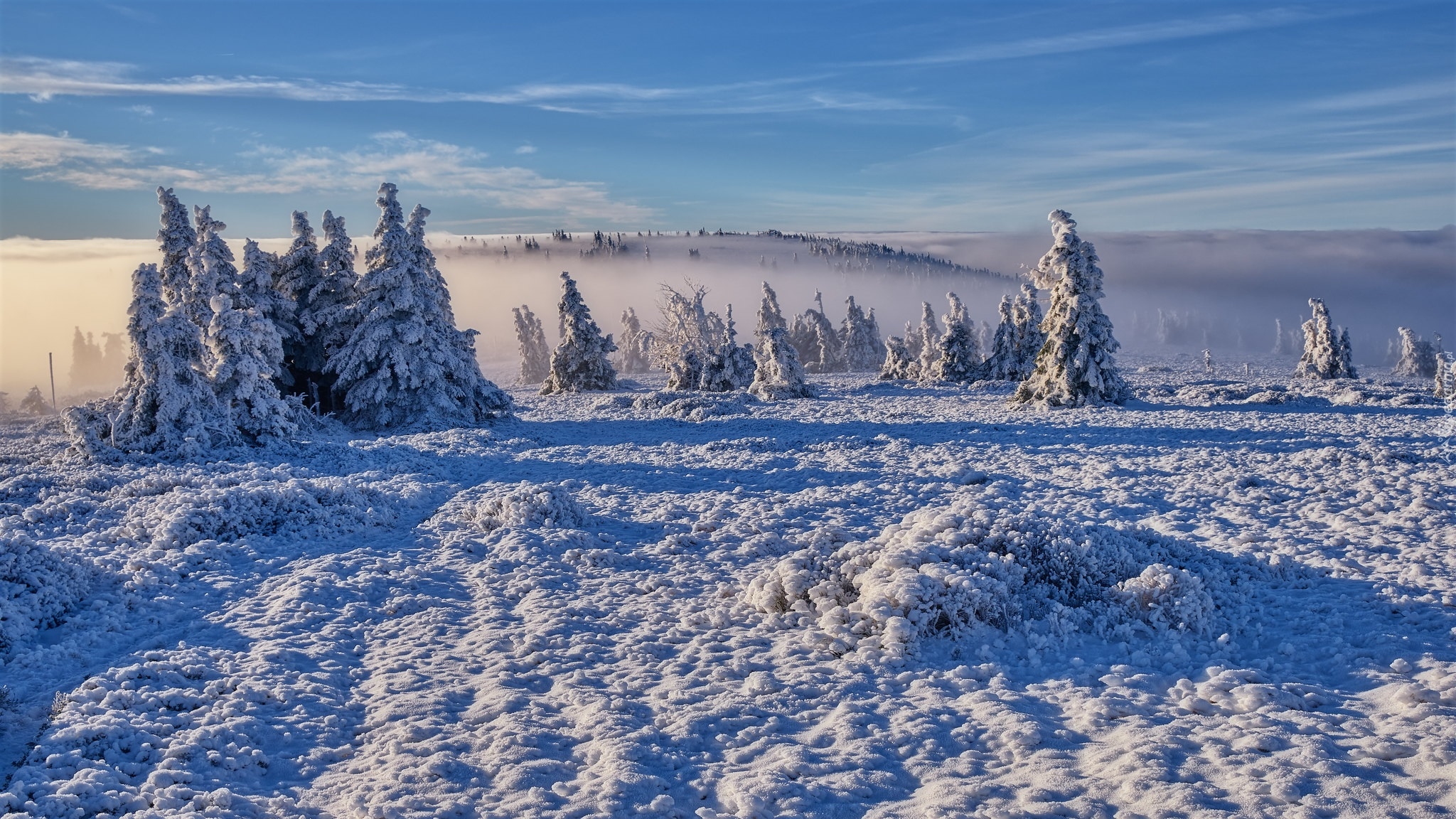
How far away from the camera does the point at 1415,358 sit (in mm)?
76062

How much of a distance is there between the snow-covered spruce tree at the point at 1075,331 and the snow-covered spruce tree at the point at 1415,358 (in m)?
64.5

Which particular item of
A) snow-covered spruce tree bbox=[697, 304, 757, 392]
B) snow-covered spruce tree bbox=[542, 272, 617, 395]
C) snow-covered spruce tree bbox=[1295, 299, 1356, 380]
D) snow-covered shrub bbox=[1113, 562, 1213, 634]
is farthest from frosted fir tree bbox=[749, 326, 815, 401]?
snow-covered spruce tree bbox=[1295, 299, 1356, 380]

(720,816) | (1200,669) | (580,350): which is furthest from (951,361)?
(720,816)

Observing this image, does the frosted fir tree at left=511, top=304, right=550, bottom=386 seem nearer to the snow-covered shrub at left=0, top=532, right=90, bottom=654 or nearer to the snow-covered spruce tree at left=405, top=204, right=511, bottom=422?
the snow-covered spruce tree at left=405, top=204, right=511, bottom=422

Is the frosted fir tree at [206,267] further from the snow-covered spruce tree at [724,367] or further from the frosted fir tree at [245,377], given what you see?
the snow-covered spruce tree at [724,367]

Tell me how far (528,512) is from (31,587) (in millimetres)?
7444

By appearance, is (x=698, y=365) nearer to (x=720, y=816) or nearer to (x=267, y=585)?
(x=267, y=585)

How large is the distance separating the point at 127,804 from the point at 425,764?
89.8 inches

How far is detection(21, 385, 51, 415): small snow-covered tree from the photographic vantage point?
65.4 meters

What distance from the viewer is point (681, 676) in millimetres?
8484

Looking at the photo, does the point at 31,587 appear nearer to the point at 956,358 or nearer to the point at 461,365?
the point at 461,365

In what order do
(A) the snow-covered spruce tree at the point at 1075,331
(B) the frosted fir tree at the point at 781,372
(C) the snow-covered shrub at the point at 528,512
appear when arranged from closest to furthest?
(C) the snow-covered shrub at the point at 528,512
(A) the snow-covered spruce tree at the point at 1075,331
(B) the frosted fir tree at the point at 781,372

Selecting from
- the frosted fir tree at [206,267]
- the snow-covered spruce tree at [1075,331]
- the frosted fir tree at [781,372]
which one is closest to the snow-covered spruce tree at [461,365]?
the frosted fir tree at [206,267]

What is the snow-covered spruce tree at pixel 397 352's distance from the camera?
3300cm
